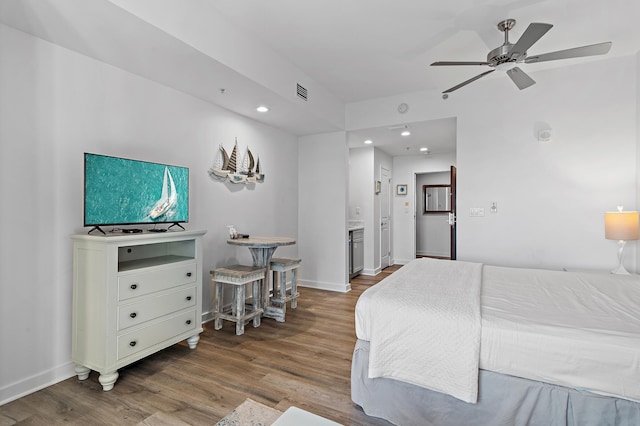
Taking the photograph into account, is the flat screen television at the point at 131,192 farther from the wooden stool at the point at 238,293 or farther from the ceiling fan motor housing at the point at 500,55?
the ceiling fan motor housing at the point at 500,55

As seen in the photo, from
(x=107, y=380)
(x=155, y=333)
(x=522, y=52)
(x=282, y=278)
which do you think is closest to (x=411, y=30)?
(x=522, y=52)

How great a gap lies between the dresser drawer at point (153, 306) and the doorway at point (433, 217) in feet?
21.6

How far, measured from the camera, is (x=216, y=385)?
7.41 feet

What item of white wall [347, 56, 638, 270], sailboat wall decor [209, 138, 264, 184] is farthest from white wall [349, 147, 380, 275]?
sailboat wall decor [209, 138, 264, 184]

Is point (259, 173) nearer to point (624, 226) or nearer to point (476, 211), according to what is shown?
point (476, 211)

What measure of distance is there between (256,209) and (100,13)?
2.69 meters

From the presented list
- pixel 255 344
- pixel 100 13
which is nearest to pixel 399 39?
pixel 100 13

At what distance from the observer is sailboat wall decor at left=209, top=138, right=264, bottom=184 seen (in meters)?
3.68

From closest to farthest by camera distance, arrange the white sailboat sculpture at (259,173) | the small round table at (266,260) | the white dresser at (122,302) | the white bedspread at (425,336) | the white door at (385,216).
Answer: the white bedspread at (425,336) → the white dresser at (122,302) → the small round table at (266,260) → the white sailboat sculpture at (259,173) → the white door at (385,216)

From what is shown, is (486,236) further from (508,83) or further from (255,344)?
(255,344)

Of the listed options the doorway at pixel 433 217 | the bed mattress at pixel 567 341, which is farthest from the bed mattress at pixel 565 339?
the doorway at pixel 433 217

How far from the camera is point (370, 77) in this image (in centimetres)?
389

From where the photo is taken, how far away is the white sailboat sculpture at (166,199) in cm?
275

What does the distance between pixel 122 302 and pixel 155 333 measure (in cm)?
40
